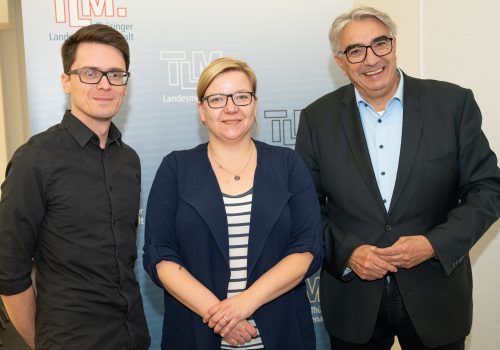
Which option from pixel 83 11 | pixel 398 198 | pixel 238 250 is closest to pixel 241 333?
pixel 238 250

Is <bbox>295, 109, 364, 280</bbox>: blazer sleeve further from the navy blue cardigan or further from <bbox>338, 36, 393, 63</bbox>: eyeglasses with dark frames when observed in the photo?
<bbox>338, 36, 393, 63</bbox>: eyeglasses with dark frames

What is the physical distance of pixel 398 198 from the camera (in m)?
2.12

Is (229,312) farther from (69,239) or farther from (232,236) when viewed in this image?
(69,239)

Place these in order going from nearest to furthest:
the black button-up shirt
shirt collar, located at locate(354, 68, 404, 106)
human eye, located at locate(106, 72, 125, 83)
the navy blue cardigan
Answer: the black button-up shirt → the navy blue cardigan → human eye, located at locate(106, 72, 125, 83) → shirt collar, located at locate(354, 68, 404, 106)

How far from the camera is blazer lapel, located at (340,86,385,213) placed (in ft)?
7.07

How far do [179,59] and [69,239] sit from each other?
1.75 m

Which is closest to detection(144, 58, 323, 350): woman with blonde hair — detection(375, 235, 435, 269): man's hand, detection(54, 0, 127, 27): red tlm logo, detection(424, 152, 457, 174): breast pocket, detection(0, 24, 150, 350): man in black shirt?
detection(0, 24, 150, 350): man in black shirt

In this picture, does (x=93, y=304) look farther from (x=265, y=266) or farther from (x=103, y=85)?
(x=103, y=85)

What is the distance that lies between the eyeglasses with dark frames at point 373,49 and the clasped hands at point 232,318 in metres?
1.14

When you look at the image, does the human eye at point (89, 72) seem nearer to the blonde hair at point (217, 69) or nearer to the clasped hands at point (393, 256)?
the blonde hair at point (217, 69)

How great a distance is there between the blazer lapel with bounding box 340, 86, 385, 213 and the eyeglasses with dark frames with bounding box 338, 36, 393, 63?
17cm

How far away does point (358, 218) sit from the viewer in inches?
86.1

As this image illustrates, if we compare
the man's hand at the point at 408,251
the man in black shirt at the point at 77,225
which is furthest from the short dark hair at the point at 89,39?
the man's hand at the point at 408,251

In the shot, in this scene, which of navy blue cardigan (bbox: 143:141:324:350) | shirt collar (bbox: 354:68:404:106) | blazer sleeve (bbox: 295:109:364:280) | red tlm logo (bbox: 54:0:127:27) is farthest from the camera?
red tlm logo (bbox: 54:0:127:27)
